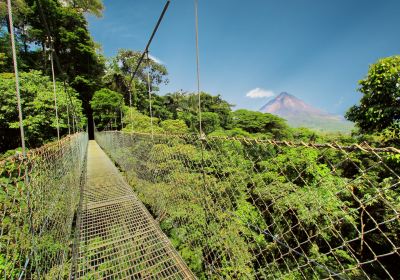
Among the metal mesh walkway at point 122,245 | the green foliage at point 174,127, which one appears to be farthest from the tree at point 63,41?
the metal mesh walkway at point 122,245

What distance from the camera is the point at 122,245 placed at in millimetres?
1591

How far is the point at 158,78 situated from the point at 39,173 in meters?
17.9

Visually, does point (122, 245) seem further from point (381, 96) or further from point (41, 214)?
point (381, 96)

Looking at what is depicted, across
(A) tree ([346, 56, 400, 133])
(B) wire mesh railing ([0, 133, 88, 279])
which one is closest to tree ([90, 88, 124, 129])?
(A) tree ([346, 56, 400, 133])

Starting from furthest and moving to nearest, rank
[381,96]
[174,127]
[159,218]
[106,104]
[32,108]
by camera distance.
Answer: [106,104] < [174,127] < [32,108] < [381,96] < [159,218]

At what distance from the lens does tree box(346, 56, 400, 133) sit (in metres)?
4.23

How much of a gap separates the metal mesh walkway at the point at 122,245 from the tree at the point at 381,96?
488 cm

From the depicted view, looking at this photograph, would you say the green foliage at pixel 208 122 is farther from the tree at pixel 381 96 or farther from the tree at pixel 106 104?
the tree at pixel 381 96

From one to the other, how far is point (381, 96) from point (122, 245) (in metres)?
5.56

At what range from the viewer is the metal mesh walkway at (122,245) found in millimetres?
1332

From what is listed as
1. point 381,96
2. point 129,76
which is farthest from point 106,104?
point 381,96

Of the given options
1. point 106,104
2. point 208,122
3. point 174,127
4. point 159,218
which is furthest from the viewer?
point 208,122

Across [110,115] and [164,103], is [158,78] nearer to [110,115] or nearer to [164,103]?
[164,103]

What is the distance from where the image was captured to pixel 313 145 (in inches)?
24.7
